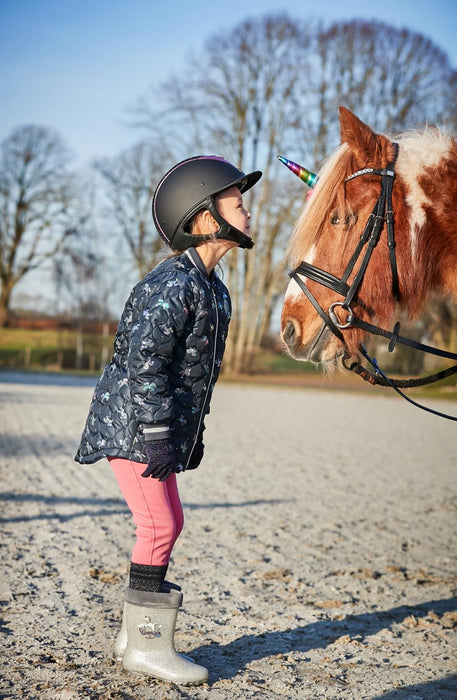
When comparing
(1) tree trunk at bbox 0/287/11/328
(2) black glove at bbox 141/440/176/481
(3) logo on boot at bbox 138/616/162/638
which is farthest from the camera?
(1) tree trunk at bbox 0/287/11/328

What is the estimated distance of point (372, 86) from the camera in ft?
78.1

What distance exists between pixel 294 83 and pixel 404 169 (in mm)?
23668

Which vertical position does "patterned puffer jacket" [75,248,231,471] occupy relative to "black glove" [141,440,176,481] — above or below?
above

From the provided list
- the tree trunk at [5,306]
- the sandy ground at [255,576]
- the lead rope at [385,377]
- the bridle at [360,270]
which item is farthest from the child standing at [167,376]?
the tree trunk at [5,306]

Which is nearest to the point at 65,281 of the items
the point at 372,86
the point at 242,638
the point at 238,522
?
the point at 372,86

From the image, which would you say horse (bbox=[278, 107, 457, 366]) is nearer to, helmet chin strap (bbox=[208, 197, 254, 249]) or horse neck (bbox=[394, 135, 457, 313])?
horse neck (bbox=[394, 135, 457, 313])

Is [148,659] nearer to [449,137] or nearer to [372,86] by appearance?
[449,137]

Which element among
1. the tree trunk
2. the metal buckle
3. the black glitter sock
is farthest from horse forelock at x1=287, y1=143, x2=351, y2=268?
the tree trunk

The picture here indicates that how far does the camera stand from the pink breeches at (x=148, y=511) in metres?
2.50

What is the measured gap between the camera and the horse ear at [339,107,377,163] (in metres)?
2.33

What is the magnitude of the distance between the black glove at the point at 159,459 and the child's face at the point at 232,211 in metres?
0.87

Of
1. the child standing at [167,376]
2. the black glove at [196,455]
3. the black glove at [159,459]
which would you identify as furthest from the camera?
the black glove at [196,455]

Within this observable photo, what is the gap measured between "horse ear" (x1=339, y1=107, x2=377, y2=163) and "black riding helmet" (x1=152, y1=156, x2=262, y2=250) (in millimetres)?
458

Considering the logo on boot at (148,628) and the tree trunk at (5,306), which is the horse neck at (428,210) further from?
the tree trunk at (5,306)
